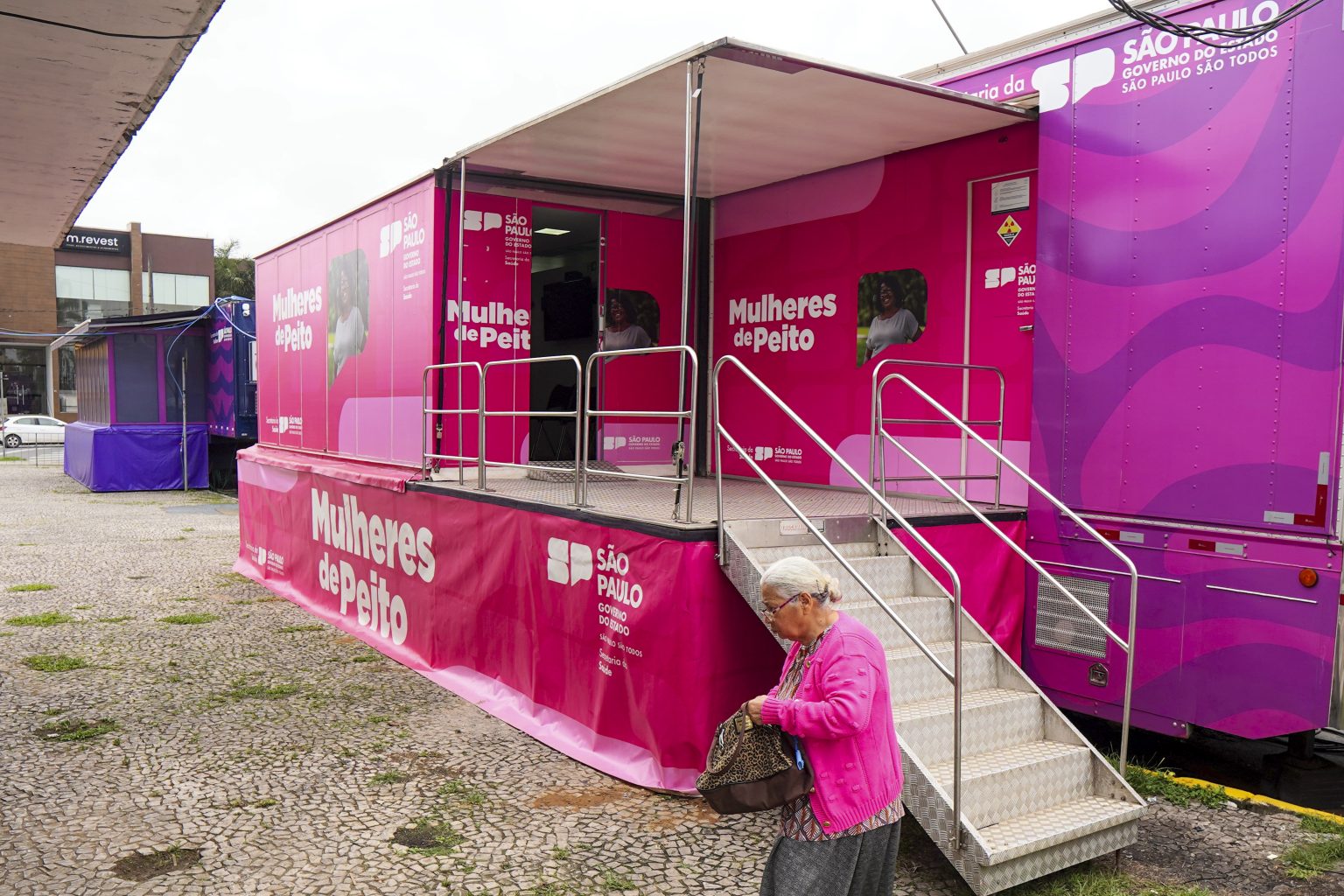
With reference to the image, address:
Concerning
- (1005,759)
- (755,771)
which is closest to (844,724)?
(755,771)

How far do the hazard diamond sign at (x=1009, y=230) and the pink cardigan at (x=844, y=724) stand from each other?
4.10 meters

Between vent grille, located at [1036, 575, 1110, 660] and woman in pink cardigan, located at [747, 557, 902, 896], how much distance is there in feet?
10.1

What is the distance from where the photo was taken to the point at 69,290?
46.8m

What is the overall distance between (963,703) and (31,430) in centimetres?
4071

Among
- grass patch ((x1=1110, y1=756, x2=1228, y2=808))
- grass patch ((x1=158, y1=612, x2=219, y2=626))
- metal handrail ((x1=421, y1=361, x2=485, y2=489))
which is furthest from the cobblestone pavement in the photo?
metal handrail ((x1=421, y1=361, x2=485, y2=489))

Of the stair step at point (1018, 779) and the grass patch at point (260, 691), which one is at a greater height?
the stair step at point (1018, 779)

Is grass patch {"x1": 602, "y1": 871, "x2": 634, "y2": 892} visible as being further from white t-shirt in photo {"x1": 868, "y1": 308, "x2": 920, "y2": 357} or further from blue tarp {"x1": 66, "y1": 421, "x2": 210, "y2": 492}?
blue tarp {"x1": 66, "y1": 421, "x2": 210, "y2": 492}

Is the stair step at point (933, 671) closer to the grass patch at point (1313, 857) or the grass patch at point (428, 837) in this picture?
the grass patch at point (1313, 857)

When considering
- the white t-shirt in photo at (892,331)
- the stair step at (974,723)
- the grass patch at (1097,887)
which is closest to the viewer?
the grass patch at (1097,887)

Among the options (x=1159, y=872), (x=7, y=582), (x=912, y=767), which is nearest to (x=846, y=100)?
(x=912, y=767)

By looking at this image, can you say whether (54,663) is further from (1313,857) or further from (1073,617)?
(1313,857)

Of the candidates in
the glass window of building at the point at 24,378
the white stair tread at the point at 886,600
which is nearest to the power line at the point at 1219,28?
the white stair tread at the point at 886,600

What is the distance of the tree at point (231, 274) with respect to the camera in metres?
55.2

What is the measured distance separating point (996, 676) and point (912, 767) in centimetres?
110
